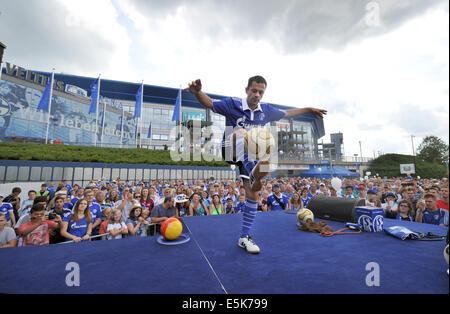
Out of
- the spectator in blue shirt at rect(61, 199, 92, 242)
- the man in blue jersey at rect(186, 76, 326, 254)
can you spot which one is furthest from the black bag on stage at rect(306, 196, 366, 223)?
the spectator in blue shirt at rect(61, 199, 92, 242)

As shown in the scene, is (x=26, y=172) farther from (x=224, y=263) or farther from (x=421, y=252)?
(x=421, y=252)

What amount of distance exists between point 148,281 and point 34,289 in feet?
2.88

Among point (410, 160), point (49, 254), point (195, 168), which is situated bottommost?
point (49, 254)

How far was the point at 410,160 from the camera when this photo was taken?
49.6m

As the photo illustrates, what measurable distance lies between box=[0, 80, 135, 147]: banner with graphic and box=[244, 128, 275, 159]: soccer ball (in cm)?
2675

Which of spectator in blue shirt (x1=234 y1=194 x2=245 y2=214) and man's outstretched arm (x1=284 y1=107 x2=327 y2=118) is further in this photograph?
spectator in blue shirt (x1=234 y1=194 x2=245 y2=214)

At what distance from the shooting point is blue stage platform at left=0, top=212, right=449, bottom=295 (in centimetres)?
162

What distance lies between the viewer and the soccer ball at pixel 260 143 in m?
2.42

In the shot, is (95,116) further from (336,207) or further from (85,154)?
(336,207)

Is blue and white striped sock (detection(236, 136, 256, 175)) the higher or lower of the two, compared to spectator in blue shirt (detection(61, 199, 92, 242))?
higher

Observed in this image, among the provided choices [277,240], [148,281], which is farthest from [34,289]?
[277,240]

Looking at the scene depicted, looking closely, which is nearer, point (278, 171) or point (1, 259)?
point (1, 259)

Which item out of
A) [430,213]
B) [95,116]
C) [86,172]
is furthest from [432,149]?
[95,116]

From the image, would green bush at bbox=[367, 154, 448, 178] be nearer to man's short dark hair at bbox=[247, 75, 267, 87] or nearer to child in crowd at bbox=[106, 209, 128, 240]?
man's short dark hair at bbox=[247, 75, 267, 87]
